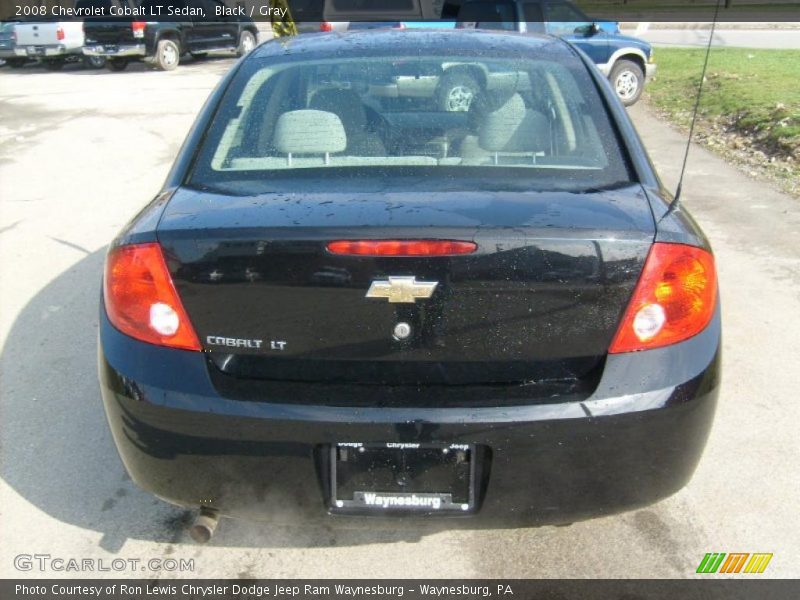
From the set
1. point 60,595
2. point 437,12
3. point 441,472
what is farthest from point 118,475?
point 437,12

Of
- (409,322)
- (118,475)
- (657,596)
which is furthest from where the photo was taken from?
(118,475)

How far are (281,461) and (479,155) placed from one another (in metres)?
1.23

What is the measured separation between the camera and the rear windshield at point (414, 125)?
2.58 m

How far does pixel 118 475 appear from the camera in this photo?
10.3 feet

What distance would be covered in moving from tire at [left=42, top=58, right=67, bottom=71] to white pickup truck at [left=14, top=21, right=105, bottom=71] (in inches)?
37.1

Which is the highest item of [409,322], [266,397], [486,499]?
[409,322]

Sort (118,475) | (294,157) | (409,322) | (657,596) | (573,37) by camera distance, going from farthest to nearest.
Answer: (573,37) → (118,475) → (294,157) → (657,596) → (409,322)

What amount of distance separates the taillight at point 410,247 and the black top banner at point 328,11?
345 centimetres

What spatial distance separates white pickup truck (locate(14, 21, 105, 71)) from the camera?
61.2 ft

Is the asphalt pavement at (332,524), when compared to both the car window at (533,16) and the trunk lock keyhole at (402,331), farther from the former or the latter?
the car window at (533,16)

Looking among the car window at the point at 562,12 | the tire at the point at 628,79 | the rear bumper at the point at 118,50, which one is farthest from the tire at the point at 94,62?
the tire at the point at 628,79

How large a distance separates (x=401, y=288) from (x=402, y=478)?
0.52 meters

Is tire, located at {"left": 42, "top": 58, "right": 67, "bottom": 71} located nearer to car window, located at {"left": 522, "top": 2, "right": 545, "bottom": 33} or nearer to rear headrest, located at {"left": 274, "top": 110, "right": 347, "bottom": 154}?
car window, located at {"left": 522, "top": 2, "right": 545, "bottom": 33}

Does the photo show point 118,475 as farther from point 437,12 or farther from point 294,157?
point 437,12
